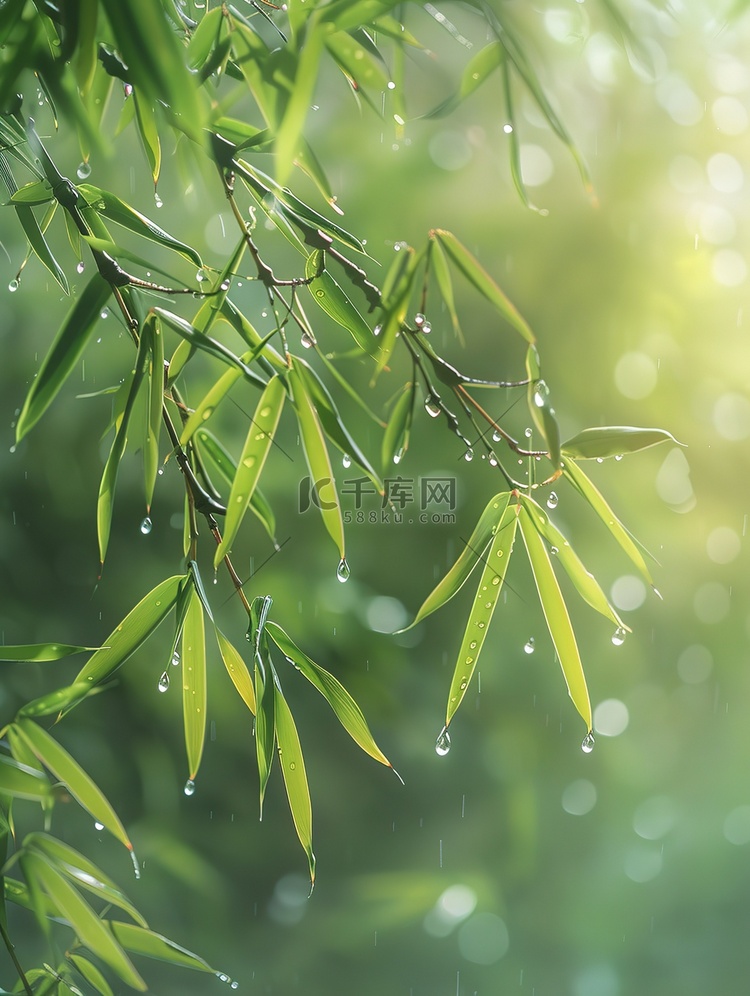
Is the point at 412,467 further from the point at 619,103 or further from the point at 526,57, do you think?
the point at 526,57

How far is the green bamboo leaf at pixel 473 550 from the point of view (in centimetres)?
52

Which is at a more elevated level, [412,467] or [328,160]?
[328,160]

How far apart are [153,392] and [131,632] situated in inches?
6.7

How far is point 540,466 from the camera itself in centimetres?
140

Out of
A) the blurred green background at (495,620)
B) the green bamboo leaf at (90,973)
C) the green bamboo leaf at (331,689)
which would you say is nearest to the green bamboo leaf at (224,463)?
the green bamboo leaf at (331,689)

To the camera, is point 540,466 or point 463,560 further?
point 540,466

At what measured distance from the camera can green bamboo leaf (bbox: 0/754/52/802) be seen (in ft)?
1.40

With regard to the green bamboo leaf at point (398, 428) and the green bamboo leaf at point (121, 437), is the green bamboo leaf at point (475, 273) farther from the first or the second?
the green bamboo leaf at point (121, 437)

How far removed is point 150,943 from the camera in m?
0.60

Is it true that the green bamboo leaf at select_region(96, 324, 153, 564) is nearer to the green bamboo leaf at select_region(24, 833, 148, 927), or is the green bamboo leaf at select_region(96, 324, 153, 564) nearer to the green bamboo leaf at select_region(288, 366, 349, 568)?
the green bamboo leaf at select_region(288, 366, 349, 568)

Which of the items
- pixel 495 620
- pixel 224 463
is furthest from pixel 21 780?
pixel 495 620

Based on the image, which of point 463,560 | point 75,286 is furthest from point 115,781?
point 463,560

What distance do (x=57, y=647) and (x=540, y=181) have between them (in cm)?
123

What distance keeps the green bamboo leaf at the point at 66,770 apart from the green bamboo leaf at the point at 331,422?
26 cm
